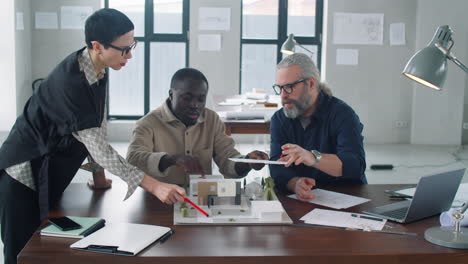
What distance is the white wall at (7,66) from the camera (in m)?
6.60

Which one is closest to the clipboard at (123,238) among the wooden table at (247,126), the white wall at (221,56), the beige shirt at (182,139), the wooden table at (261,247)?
the wooden table at (261,247)

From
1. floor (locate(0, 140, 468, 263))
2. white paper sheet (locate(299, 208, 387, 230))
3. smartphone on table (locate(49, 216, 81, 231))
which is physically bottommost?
floor (locate(0, 140, 468, 263))

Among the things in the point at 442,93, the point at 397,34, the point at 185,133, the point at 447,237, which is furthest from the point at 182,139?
the point at 442,93

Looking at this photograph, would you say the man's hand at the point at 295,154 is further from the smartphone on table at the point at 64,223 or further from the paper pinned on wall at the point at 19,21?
the paper pinned on wall at the point at 19,21

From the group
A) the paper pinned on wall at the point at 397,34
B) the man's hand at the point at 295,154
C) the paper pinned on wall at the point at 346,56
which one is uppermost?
the paper pinned on wall at the point at 397,34

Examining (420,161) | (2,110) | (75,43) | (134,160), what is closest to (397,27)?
(420,161)

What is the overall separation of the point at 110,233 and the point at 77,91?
513 mm

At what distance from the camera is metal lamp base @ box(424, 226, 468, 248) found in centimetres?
157

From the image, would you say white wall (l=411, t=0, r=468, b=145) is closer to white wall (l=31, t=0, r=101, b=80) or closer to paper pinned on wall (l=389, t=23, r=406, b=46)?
paper pinned on wall (l=389, t=23, r=406, b=46)

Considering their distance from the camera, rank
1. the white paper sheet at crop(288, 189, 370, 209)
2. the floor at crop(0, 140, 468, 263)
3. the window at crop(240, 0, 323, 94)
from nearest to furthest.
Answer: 1. the white paper sheet at crop(288, 189, 370, 209)
2. the floor at crop(0, 140, 468, 263)
3. the window at crop(240, 0, 323, 94)

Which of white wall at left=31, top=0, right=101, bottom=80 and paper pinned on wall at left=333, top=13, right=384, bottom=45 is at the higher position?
paper pinned on wall at left=333, top=13, right=384, bottom=45

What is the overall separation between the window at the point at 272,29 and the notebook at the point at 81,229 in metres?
6.01

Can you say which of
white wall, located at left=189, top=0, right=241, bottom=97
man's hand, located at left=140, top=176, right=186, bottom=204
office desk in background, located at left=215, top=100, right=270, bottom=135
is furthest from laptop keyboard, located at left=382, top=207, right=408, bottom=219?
white wall, located at left=189, top=0, right=241, bottom=97

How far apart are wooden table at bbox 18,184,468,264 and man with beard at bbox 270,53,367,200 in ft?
1.76
